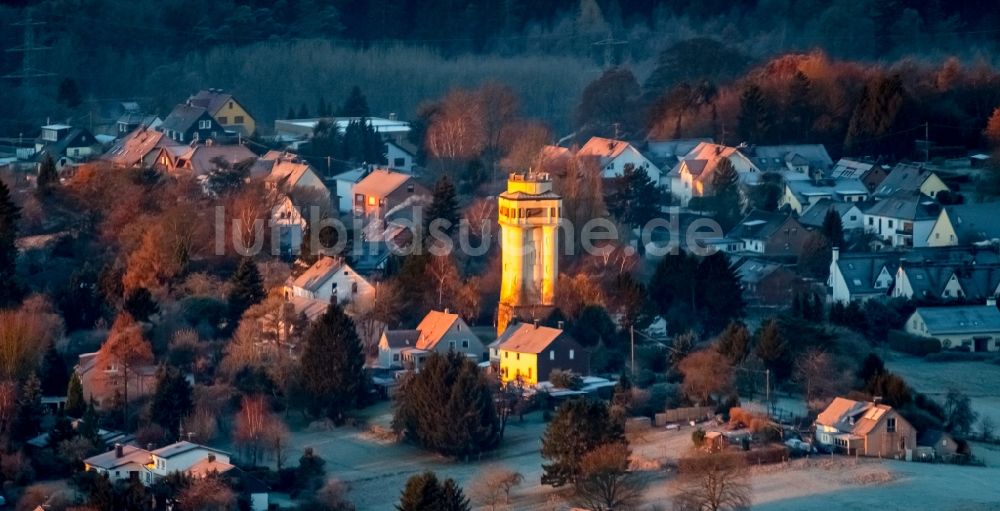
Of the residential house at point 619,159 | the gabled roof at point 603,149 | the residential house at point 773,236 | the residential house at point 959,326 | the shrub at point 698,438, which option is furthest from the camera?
the gabled roof at point 603,149

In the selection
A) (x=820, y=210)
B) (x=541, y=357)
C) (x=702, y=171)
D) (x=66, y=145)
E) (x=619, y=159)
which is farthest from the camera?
(x=66, y=145)

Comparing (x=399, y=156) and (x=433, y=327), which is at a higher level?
(x=399, y=156)

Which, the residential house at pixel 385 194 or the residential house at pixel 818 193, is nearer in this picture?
the residential house at pixel 385 194

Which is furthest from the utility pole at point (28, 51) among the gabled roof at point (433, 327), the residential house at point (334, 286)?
the gabled roof at point (433, 327)

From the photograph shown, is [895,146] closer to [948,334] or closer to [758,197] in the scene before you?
[758,197]

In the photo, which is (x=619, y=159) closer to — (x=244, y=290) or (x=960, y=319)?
(x=960, y=319)

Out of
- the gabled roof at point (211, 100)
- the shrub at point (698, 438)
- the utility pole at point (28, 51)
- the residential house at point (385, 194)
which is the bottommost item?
the shrub at point (698, 438)

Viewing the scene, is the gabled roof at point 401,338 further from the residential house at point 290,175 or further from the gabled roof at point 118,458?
the residential house at point 290,175

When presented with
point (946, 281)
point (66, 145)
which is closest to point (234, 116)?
point (66, 145)
